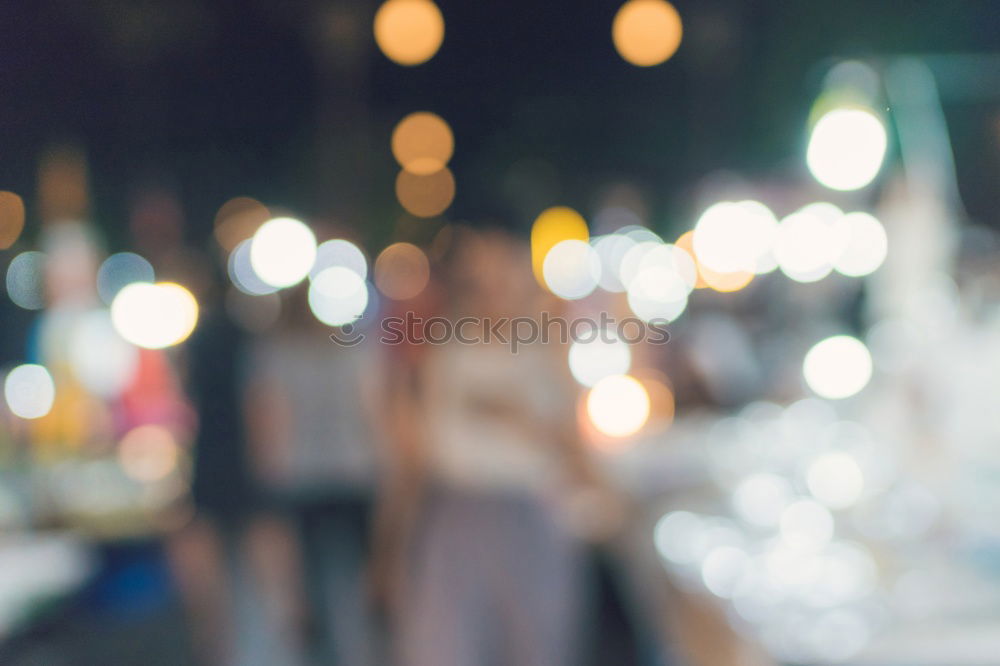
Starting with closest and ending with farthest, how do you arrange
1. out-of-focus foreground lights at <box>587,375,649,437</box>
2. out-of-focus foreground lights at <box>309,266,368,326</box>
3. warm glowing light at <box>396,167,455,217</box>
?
out-of-focus foreground lights at <box>309,266,368,326</box>
out-of-focus foreground lights at <box>587,375,649,437</box>
warm glowing light at <box>396,167,455,217</box>

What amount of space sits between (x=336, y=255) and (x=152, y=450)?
1.62 m

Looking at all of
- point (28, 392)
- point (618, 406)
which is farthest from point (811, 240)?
point (28, 392)

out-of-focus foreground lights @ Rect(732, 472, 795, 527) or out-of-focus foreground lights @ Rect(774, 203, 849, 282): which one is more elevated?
out-of-focus foreground lights @ Rect(774, 203, 849, 282)

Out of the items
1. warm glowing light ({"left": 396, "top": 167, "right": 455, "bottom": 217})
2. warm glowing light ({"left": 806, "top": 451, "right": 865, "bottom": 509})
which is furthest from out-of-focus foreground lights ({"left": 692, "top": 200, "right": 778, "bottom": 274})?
warm glowing light ({"left": 396, "top": 167, "right": 455, "bottom": 217})

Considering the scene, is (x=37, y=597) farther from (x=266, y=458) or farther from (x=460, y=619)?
(x=266, y=458)

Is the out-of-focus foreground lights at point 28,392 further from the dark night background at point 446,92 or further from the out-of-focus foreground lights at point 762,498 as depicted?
the out-of-focus foreground lights at point 762,498

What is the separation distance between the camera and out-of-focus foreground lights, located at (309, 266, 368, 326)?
2.17 meters

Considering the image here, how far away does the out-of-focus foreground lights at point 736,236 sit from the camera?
9.78 feet

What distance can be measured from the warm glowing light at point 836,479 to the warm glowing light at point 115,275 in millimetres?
2702

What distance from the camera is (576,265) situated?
5445 mm

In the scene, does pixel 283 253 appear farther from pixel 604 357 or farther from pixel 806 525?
pixel 806 525

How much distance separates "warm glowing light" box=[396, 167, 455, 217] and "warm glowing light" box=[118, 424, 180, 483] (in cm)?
457

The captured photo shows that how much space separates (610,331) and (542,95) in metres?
3.16

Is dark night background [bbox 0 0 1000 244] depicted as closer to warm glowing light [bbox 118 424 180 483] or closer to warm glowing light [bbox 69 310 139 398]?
warm glowing light [bbox 69 310 139 398]
